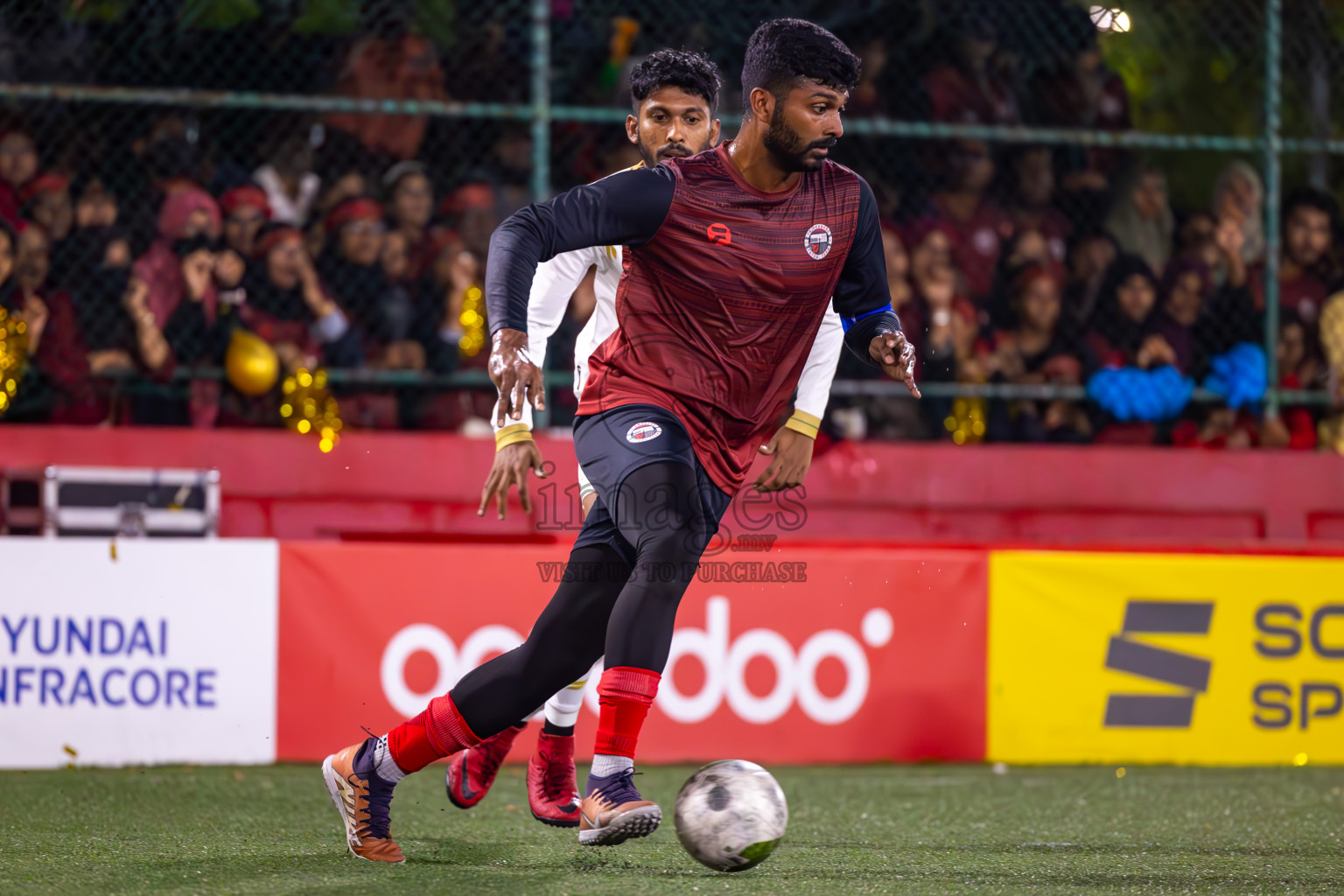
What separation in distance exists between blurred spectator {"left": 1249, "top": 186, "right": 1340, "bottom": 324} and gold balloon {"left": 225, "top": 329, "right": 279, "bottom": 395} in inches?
212

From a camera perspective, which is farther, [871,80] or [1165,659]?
[871,80]

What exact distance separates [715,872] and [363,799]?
90 cm

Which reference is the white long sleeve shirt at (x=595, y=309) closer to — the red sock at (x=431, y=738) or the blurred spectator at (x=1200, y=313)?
A: the red sock at (x=431, y=738)

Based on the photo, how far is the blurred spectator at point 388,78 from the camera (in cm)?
822

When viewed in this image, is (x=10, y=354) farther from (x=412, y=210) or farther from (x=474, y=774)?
(x=474, y=774)

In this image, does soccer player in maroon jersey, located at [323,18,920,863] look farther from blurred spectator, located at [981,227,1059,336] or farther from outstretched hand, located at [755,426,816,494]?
blurred spectator, located at [981,227,1059,336]

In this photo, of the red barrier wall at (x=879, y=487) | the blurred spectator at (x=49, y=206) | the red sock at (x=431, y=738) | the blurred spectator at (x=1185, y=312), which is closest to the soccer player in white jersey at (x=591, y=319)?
the red sock at (x=431, y=738)

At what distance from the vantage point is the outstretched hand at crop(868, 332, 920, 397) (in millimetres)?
3854

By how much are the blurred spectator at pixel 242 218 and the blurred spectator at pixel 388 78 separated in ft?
2.53

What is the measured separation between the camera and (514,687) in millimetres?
3801

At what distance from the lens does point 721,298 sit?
12.6 feet

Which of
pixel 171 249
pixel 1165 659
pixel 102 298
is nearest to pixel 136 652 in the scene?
pixel 102 298

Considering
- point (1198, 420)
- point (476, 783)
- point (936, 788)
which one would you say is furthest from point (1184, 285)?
point (476, 783)

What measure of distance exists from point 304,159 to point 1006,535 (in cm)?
400
